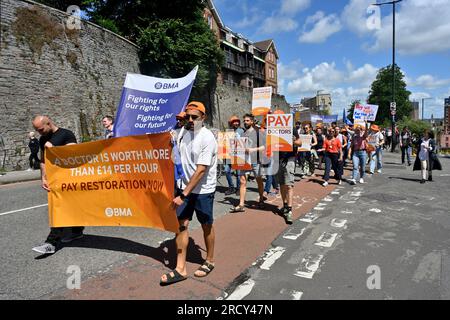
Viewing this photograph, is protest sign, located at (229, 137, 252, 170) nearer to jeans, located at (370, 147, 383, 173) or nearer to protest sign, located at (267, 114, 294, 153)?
protest sign, located at (267, 114, 294, 153)

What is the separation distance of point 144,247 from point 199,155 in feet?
6.29

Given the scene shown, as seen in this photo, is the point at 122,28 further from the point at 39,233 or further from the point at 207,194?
the point at 207,194

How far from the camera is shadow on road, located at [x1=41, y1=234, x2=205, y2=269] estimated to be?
407 cm

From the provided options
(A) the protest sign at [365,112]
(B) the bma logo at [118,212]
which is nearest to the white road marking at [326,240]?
(B) the bma logo at [118,212]

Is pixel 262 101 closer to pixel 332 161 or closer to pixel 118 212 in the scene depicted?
pixel 332 161

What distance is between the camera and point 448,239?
4.87 metres

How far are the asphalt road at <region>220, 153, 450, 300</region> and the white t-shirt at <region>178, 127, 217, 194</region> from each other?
1145 mm

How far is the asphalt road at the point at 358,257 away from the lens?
329cm

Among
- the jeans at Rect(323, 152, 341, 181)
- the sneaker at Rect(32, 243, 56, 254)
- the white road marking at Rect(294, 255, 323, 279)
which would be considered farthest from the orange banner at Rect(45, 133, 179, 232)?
the jeans at Rect(323, 152, 341, 181)

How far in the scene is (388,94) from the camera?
209 feet

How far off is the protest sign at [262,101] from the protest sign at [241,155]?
110 inches

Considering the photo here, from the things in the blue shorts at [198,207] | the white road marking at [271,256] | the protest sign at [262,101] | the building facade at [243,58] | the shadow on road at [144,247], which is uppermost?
the building facade at [243,58]

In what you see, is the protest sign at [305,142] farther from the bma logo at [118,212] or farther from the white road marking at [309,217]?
the bma logo at [118,212]

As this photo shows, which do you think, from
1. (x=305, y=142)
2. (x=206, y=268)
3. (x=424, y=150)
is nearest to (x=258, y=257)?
(x=206, y=268)
